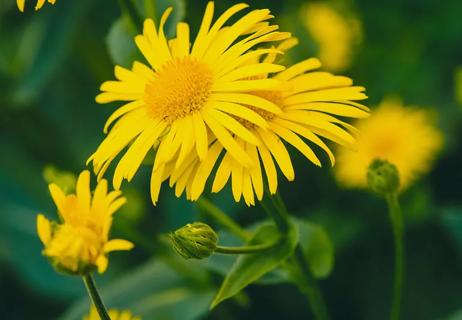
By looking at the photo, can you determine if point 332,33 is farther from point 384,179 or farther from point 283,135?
point 283,135

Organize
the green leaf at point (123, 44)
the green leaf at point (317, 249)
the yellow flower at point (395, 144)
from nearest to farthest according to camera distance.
Answer: the green leaf at point (317, 249) < the green leaf at point (123, 44) < the yellow flower at point (395, 144)

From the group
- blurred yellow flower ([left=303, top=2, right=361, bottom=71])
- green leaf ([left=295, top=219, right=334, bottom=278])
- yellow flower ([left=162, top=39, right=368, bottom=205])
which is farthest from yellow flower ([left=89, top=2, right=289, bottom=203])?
blurred yellow flower ([left=303, top=2, right=361, bottom=71])

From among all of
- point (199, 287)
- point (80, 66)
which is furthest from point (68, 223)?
point (80, 66)

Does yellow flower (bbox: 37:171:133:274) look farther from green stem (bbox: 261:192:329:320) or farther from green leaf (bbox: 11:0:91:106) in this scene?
green leaf (bbox: 11:0:91:106)

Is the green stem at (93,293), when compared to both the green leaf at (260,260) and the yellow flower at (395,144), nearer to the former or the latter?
the green leaf at (260,260)

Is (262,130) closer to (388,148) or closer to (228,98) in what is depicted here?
(228,98)

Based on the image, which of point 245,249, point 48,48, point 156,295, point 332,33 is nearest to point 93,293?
point 245,249

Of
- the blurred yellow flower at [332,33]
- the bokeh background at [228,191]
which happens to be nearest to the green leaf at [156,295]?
the bokeh background at [228,191]
